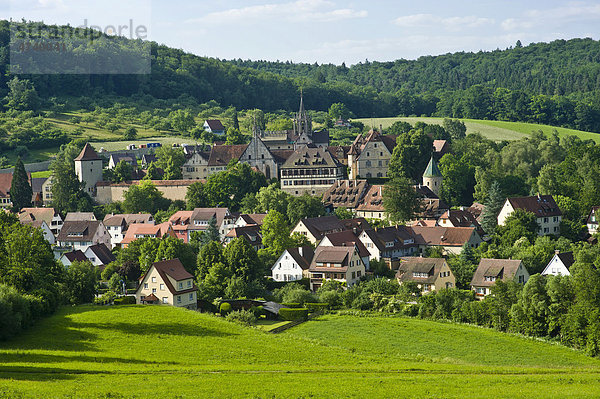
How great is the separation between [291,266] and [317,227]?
33.5 feet

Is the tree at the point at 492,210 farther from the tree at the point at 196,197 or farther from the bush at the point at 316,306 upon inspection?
the tree at the point at 196,197

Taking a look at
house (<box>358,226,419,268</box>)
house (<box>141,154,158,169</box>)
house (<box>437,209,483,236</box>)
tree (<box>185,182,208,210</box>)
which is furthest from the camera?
house (<box>141,154,158,169</box>)

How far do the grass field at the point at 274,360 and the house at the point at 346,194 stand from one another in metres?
36.3

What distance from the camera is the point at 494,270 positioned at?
7269 centimetres

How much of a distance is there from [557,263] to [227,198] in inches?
1668

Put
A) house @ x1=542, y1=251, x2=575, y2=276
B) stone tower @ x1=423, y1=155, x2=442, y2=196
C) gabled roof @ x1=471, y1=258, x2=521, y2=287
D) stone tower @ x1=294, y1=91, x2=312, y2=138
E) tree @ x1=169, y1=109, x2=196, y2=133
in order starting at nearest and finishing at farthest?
gabled roof @ x1=471, y1=258, x2=521, y2=287 < house @ x1=542, y1=251, x2=575, y2=276 < stone tower @ x1=423, y1=155, x2=442, y2=196 < stone tower @ x1=294, y1=91, x2=312, y2=138 < tree @ x1=169, y1=109, x2=196, y2=133

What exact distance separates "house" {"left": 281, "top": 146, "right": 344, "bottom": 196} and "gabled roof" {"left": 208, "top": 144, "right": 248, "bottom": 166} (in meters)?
10.5

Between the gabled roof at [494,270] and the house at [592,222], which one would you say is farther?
the house at [592,222]

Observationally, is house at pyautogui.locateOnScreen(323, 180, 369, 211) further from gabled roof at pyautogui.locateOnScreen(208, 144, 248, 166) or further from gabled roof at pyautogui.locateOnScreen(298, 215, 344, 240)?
gabled roof at pyautogui.locateOnScreen(208, 144, 248, 166)

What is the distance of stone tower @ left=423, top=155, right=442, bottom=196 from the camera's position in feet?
330

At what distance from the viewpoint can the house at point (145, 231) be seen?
95.2 m

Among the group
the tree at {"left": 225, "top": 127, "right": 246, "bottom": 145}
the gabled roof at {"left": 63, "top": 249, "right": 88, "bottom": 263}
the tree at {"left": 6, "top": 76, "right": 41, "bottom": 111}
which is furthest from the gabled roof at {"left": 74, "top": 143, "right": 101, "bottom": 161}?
the tree at {"left": 6, "top": 76, "right": 41, "bottom": 111}

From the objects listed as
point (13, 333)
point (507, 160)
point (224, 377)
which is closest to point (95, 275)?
point (13, 333)

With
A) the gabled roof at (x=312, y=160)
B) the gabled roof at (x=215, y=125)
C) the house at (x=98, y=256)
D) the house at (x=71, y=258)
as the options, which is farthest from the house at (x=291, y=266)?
the gabled roof at (x=215, y=125)
